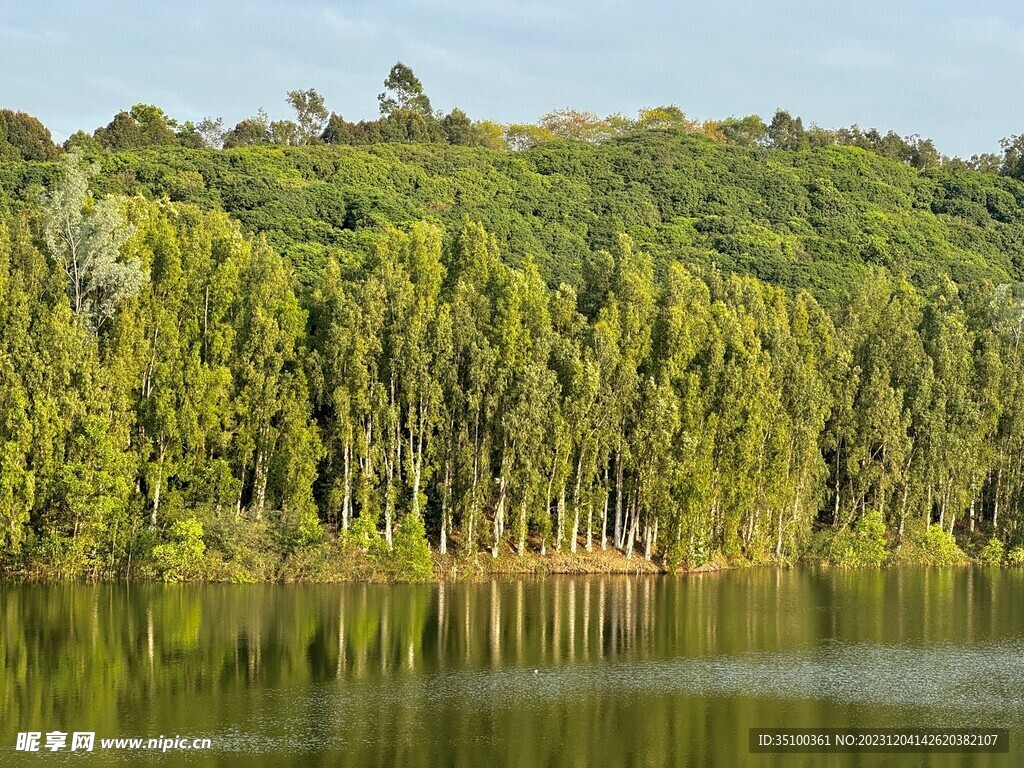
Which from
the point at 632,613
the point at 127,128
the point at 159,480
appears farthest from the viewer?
the point at 127,128

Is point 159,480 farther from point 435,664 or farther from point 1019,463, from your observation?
point 1019,463

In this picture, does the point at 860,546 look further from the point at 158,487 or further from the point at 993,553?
the point at 158,487

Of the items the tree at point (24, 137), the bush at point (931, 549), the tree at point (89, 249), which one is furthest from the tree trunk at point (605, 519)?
the tree at point (24, 137)

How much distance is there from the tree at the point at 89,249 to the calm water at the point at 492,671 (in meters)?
11.3

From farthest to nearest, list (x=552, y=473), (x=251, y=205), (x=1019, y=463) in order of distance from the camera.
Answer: (x=251, y=205) → (x=1019, y=463) → (x=552, y=473)

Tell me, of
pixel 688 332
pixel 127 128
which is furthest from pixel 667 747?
pixel 127 128

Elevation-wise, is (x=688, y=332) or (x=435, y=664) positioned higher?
(x=688, y=332)

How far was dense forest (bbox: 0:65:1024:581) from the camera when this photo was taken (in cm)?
4788

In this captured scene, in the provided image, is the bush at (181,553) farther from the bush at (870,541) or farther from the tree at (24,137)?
the tree at (24,137)

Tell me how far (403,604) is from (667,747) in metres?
18.6

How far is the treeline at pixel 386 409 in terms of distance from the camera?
47.4 m

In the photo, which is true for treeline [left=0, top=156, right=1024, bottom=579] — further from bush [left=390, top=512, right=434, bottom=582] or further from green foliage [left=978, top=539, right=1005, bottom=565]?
green foliage [left=978, top=539, right=1005, bottom=565]

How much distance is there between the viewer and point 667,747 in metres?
26.9

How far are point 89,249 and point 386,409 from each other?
41.1ft
